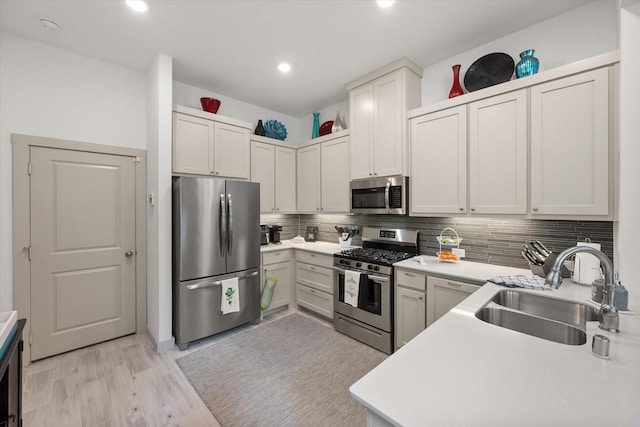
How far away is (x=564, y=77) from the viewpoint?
1914mm

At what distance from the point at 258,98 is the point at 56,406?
3.68m

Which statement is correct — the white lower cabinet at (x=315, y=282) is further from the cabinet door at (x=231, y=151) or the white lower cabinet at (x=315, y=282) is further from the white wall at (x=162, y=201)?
the white wall at (x=162, y=201)

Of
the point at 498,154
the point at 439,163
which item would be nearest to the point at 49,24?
the point at 439,163

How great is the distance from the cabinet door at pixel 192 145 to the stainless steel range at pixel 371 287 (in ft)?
6.18

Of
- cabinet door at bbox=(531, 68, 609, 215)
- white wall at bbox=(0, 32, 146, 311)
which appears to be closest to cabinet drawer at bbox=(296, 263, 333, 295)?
cabinet door at bbox=(531, 68, 609, 215)

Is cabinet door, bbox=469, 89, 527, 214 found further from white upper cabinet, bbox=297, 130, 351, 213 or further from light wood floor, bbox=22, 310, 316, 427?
light wood floor, bbox=22, 310, 316, 427

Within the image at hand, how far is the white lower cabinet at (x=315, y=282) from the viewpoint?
3.24m

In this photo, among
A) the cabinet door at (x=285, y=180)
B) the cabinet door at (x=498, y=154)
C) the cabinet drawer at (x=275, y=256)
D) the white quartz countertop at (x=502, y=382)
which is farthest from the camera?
the cabinet door at (x=285, y=180)

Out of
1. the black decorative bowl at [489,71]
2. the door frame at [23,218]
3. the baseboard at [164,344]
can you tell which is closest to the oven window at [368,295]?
the baseboard at [164,344]

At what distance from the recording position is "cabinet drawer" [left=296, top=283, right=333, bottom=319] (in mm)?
3240

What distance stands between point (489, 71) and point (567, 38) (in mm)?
537

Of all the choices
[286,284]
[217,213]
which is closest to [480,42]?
[217,213]

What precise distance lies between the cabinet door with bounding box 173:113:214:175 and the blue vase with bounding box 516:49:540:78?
3.12m

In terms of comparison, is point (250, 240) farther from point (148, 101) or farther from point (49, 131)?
point (49, 131)
